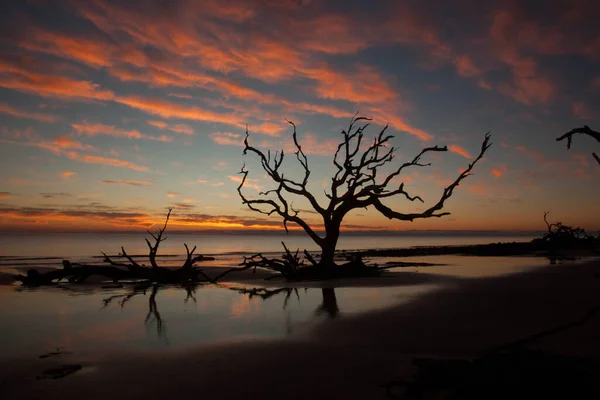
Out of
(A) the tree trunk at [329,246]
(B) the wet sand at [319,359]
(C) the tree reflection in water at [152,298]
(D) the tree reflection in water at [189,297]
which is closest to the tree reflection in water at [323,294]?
(D) the tree reflection in water at [189,297]

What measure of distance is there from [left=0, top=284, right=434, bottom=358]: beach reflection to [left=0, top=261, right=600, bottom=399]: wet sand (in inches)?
24.4

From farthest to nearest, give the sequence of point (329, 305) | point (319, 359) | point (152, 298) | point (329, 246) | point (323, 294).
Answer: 1. point (329, 246)
2. point (323, 294)
3. point (152, 298)
4. point (329, 305)
5. point (319, 359)

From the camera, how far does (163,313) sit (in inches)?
338

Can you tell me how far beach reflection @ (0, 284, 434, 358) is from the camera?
6246 millimetres

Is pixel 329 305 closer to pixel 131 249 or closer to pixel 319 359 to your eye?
pixel 319 359

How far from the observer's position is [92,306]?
9.59 metres

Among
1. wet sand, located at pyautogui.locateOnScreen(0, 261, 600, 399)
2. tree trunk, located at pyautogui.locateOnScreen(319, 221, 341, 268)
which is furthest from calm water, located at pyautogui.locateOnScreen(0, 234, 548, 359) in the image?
tree trunk, located at pyautogui.locateOnScreen(319, 221, 341, 268)

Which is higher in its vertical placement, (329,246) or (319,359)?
(329,246)

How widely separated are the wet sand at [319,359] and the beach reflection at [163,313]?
619 millimetres

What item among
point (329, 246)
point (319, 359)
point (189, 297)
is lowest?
point (319, 359)

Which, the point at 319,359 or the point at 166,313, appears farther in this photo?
the point at 166,313

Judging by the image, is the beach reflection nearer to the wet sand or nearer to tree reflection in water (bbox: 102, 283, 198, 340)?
tree reflection in water (bbox: 102, 283, 198, 340)

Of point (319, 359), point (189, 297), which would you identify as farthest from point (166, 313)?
point (319, 359)

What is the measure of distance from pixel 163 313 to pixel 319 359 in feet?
15.5
